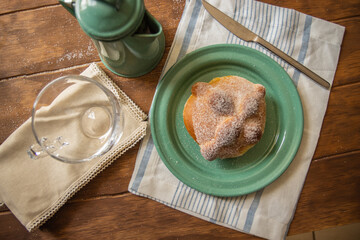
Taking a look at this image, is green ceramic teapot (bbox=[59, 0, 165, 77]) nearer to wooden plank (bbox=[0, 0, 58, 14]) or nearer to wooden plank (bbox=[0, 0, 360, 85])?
wooden plank (bbox=[0, 0, 360, 85])

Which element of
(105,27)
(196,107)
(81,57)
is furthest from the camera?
(81,57)

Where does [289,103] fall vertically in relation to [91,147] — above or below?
above

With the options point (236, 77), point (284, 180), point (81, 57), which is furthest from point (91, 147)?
point (284, 180)

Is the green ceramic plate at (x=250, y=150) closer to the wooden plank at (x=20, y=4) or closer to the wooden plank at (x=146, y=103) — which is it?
the wooden plank at (x=146, y=103)

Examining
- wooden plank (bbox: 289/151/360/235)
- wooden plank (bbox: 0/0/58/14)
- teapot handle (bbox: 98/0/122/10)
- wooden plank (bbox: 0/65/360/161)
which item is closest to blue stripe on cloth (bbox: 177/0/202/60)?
wooden plank (bbox: 0/65/360/161)

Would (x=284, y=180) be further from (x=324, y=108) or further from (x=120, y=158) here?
(x=120, y=158)

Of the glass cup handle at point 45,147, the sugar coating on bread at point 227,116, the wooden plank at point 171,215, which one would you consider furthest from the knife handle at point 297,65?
the glass cup handle at point 45,147

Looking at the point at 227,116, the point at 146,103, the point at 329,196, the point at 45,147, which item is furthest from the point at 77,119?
the point at 329,196
